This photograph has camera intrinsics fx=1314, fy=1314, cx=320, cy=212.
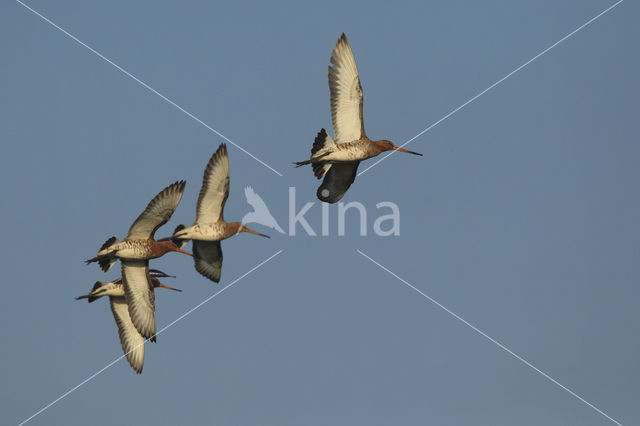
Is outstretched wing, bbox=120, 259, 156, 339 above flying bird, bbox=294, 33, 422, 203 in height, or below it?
below

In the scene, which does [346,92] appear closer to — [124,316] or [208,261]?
[208,261]

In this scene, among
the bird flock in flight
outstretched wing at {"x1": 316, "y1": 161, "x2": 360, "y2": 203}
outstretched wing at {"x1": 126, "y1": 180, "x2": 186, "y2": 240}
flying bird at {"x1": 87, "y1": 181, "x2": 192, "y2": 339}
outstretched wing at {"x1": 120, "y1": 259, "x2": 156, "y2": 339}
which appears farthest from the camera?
outstretched wing at {"x1": 316, "y1": 161, "x2": 360, "y2": 203}

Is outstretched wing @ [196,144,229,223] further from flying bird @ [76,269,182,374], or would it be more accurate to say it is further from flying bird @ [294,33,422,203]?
flying bird @ [76,269,182,374]

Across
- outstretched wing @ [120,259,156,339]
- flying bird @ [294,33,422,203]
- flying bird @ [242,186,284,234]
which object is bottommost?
outstretched wing @ [120,259,156,339]

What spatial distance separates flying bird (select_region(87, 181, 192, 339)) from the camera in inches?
1289

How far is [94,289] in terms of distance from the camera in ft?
119

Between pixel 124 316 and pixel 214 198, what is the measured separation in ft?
19.0

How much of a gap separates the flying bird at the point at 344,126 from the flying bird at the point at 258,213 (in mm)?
2400

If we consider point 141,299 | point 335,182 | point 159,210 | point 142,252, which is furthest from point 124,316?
point 335,182

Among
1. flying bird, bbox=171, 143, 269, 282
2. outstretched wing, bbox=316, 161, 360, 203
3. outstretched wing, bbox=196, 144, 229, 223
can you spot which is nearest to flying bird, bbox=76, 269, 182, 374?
flying bird, bbox=171, 143, 269, 282

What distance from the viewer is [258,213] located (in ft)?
120

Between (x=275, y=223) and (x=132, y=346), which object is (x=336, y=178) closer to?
(x=275, y=223)

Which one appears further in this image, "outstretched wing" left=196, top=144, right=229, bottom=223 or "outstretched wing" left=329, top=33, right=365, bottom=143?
"outstretched wing" left=329, top=33, right=365, bottom=143

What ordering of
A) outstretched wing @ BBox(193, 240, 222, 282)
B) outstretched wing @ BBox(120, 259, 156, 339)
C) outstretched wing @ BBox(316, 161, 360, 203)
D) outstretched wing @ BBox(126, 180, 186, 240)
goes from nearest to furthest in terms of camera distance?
1. outstretched wing @ BBox(126, 180, 186, 240)
2. outstretched wing @ BBox(120, 259, 156, 339)
3. outstretched wing @ BBox(316, 161, 360, 203)
4. outstretched wing @ BBox(193, 240, 222, 282)
